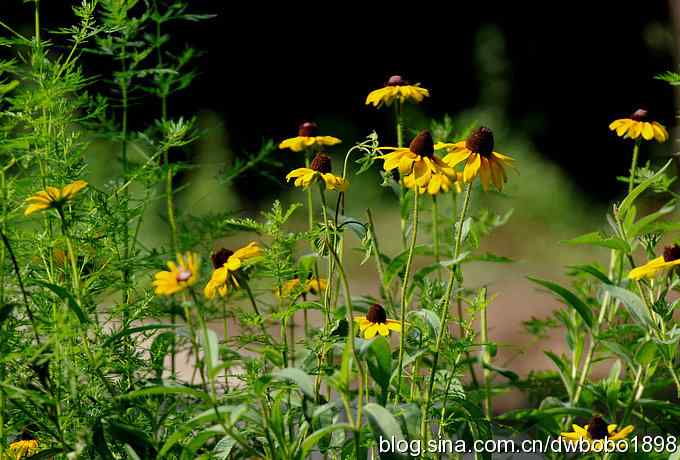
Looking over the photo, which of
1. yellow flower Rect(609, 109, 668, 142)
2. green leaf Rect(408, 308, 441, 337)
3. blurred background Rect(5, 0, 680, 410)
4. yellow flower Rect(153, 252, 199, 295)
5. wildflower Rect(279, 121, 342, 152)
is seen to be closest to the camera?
yellow flower Rect(153, 252, 199, 295)

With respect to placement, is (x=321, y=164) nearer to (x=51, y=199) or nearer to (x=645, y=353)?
(x=51, y=199)

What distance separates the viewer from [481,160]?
49.9 inches

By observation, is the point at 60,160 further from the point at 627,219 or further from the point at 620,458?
the point at 620,458

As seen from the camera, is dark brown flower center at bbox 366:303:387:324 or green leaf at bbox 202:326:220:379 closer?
green leaf at bbox 202:326:220:379

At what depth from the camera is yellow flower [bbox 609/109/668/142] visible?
65.7 inches

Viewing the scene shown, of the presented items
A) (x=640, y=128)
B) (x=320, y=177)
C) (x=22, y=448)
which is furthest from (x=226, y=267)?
(x=640, y=128)

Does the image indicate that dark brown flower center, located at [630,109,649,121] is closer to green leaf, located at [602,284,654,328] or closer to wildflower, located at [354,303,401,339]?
green leaf, located at [602,284,654,328]

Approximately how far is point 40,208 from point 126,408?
1.30ft

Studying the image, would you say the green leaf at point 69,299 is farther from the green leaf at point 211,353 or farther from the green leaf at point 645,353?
the green leaf at point 645,353

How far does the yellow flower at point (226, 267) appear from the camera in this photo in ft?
4.14

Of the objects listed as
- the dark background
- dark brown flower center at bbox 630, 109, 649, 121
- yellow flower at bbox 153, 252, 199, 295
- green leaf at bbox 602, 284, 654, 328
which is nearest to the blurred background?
the dark background

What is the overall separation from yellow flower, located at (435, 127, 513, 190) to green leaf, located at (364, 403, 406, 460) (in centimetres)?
33

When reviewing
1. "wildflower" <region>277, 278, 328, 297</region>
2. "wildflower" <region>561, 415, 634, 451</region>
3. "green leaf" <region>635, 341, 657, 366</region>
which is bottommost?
"wildflower" <region>561, 415, 634, 451</region>

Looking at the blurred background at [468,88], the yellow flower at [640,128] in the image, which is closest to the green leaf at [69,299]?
the yellow flower at [640,128]
